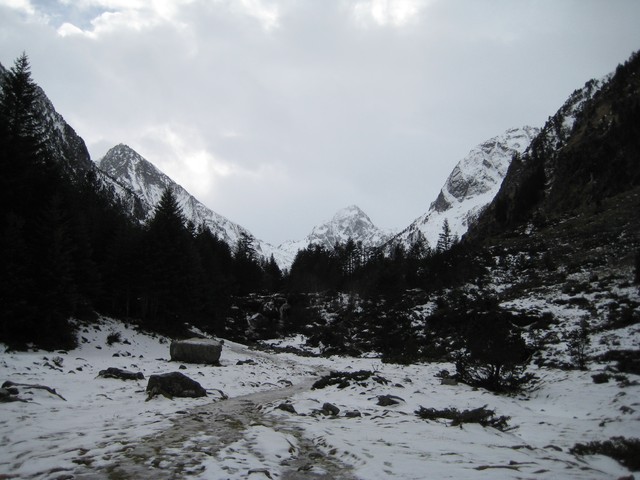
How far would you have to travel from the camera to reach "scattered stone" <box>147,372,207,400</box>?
11.8 metres

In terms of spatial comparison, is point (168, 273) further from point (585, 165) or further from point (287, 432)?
point (585, 165)

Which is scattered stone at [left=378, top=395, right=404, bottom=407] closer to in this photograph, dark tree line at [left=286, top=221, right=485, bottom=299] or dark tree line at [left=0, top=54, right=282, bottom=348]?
dark tree line at [left=0, top=54, right=282, bottom=348]

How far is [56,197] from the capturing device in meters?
22.9

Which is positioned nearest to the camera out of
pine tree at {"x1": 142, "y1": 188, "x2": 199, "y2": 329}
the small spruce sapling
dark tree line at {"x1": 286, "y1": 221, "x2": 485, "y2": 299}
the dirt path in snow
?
the dirt path in snow

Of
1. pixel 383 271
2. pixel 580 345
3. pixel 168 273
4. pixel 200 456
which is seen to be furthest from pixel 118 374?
pixel 383 271

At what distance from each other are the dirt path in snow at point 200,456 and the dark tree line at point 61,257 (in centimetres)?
1514

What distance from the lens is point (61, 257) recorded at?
71.1ft

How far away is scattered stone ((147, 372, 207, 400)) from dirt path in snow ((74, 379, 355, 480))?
2811mm

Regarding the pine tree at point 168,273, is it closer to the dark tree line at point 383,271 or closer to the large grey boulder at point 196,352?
the large grey boulder at point 196,352

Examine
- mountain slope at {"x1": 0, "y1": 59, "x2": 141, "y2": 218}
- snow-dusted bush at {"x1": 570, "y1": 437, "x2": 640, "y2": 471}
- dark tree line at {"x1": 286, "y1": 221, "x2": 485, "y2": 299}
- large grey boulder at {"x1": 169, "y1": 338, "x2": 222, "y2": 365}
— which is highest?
mountain slope at {"x1": 0, "y1": 59, "x2": 141, "y2": 218}

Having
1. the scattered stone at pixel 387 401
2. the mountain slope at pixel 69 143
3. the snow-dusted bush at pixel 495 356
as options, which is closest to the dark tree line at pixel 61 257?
the scattered stone at pixel 387 401

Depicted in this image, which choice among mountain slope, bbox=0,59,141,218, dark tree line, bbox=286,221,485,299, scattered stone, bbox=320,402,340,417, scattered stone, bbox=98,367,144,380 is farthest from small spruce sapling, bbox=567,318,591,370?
mountain slope, bbox=0,59,141,218

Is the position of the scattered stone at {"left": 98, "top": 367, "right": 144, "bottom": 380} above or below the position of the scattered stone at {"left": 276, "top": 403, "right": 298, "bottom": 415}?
below

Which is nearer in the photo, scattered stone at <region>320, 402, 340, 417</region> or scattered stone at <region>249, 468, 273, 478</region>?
scattered stone at <region>249, 468, 273, 478</region>
